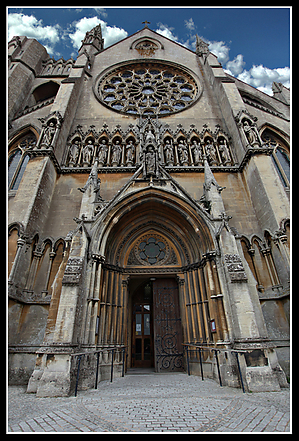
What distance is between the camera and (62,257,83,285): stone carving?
6.90 metres

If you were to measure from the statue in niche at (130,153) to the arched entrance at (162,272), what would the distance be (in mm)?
2993

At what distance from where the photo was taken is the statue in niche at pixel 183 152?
12094 mm

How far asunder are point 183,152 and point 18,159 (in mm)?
9362

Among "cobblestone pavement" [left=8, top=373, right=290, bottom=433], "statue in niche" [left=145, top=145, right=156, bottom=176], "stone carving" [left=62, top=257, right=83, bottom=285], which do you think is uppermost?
"statue in niche" [left=145, top=145, right=156, bottom=176]

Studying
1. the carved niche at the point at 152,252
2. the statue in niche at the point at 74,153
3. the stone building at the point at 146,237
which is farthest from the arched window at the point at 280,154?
the statue in niche at the point at 74,153

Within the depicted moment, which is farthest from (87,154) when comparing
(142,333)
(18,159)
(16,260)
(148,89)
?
(142,333)

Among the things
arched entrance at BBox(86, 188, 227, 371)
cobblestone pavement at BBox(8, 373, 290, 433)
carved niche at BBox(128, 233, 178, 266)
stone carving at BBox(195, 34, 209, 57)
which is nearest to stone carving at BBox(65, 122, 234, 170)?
arched entrance at BBox(86, 188, 227, 371)

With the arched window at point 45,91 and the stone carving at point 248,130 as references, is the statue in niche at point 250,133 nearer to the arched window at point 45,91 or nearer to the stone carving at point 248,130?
the stone carving at point 248,130

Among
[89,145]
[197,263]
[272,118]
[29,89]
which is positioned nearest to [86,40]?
[29,89]

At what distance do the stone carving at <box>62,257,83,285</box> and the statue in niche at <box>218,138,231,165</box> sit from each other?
887cm

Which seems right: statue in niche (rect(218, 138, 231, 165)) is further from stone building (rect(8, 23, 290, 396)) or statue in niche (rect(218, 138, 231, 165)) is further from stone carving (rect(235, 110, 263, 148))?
stone carving (rect(235, 110, 263, 148))

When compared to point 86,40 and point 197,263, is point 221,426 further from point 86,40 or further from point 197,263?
point 86,40

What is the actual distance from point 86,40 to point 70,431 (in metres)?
25.9

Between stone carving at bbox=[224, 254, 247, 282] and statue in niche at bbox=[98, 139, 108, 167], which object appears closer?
stone carving at bbox=[224, 254, 247, 282]
